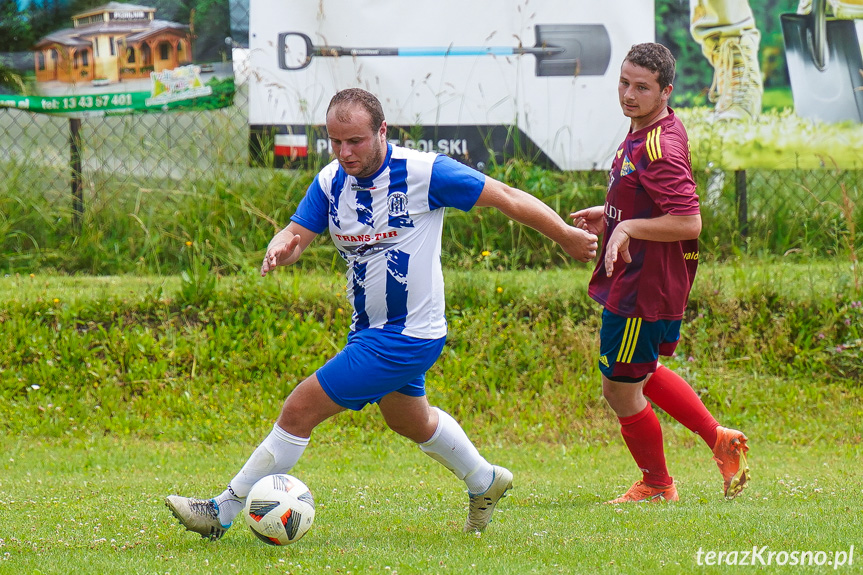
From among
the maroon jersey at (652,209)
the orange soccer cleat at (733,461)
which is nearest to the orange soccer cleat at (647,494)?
the orange soccer cleat at (733,461)

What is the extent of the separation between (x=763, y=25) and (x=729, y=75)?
62 centimetres

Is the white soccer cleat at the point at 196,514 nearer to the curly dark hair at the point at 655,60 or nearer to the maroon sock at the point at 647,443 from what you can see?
the maroon sock at the point at 647,443

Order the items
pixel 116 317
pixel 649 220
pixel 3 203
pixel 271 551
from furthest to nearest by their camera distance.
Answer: pixel 3 203
pixel 116 317
pixel 649 220
pixel 271 551

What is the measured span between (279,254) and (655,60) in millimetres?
2003

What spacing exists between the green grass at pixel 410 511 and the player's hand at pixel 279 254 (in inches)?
46.0

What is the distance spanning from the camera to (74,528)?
173 inches

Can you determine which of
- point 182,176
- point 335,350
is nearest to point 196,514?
point 335,350

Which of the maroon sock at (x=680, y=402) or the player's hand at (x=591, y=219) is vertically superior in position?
the player's hand at (x=591, y=219)

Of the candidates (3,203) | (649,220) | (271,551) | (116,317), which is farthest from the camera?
(3,203)

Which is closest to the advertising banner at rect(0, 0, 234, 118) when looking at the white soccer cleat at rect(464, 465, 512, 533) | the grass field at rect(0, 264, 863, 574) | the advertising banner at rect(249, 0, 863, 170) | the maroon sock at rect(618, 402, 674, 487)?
the advertising banner at rect(249, 0, 863, 170)

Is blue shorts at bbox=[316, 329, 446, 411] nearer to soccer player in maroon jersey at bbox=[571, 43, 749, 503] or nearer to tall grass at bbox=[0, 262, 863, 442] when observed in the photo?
soccer player in maroon jersey at bbox=[571, 43, 749, 503]

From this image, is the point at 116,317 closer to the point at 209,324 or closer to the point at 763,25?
the point at 209,324

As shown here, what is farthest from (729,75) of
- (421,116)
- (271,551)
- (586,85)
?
(271,551)

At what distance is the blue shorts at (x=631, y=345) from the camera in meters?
4.66
